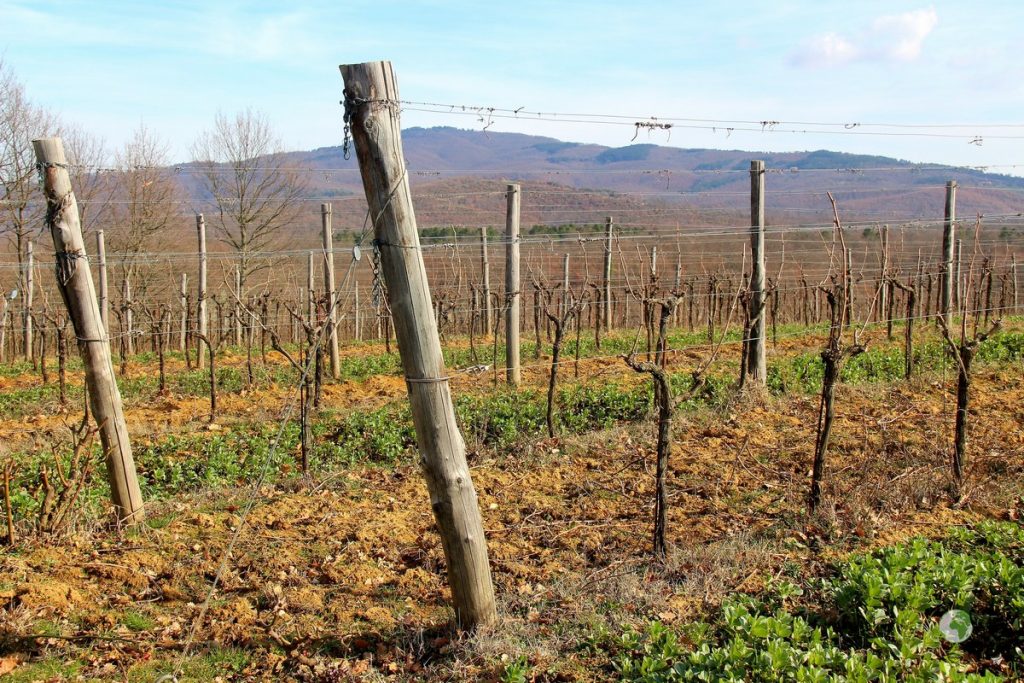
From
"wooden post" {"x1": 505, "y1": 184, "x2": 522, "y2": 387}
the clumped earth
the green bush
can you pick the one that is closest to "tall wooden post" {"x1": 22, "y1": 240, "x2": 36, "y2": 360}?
"wooden post" {"x1": 505, "y1": 184, "x2": 522, "y2": 387}

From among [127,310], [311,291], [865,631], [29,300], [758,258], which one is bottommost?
[865,631]

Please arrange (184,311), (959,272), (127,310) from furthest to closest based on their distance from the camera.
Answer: (127,310) → (184,311) → (959,272)

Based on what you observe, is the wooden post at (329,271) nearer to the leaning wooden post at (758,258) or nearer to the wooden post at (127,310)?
the wooden post at (127,310)

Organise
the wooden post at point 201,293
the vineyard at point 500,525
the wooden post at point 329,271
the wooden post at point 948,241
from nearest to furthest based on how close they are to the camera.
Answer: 1. the vineyard at point 500,525
2. the wooden post at point 329,271
3. the wooden post at point 948,241
4. the wooden post at point 201,293

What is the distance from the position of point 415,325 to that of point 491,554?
227 cm

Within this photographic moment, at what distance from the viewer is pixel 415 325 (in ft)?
13.0

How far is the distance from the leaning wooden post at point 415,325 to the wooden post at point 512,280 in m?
6.67

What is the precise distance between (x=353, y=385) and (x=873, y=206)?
69.9 meters

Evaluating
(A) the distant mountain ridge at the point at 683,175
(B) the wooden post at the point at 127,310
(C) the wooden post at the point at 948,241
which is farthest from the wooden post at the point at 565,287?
(A) the distant mountain ridge at the point at 683,175

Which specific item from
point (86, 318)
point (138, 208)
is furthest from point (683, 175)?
point (86, 318)

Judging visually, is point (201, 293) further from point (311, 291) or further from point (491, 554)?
point (491, 554)

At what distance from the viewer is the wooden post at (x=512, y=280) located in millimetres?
10961

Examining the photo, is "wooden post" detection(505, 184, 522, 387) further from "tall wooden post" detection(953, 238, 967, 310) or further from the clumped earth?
"tall wooden post" detection(953, 238, 967, 310)

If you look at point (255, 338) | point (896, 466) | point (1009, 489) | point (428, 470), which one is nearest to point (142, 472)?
point (428, 470)
